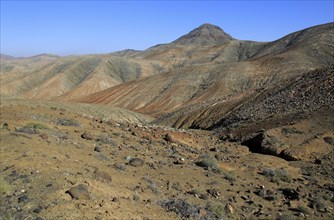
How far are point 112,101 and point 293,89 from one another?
41830mm

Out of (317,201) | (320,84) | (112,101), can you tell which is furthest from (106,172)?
(112,101)

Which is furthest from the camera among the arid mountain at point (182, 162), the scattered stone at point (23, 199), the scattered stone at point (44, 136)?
the scattered stone at point (44, 136)

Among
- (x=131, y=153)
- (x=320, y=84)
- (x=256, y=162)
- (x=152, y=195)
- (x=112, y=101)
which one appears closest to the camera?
(x=152, y=195)

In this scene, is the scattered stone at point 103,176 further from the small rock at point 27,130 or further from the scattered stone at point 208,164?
the scattered stone at point 208,164

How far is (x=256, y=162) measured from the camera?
19.1m

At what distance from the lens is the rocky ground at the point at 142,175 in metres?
10.5

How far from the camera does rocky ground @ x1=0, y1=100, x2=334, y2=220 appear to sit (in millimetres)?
10484

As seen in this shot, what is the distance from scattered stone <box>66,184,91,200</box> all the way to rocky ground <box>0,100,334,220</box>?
25 mm

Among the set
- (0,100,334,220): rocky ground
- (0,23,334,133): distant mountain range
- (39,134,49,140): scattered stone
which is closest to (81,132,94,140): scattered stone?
(0,100,334,220): rocky ground

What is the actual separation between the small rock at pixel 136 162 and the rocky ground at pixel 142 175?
3 centimetres

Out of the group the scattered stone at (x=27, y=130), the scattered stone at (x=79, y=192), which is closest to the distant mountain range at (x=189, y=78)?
the scattered stone at (x=27, y=130)

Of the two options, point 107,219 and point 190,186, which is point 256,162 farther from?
point 107,219

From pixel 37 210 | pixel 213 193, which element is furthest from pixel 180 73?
pixel 37 210

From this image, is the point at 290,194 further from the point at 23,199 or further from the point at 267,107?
the point at 267,107
